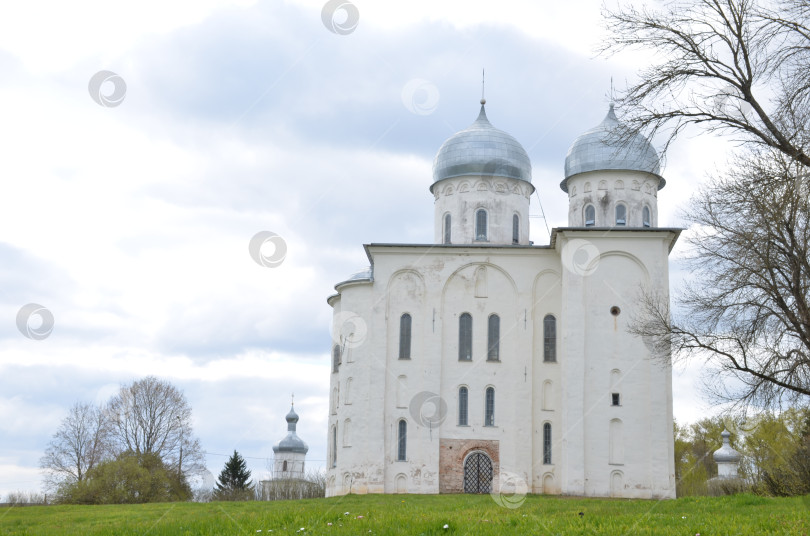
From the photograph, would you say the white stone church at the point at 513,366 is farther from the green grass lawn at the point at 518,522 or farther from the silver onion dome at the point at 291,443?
the silver onion dome at the point at 291,443

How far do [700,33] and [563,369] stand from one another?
1888cm

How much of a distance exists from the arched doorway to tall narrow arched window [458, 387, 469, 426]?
1171 mm

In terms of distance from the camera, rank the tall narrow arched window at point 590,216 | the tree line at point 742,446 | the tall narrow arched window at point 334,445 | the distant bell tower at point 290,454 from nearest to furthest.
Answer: the tall narrow arched window at point 334,445, the tall narrow arched window at point 590,216, the tree line at point 742,446, the distant bell tower at point 290,454

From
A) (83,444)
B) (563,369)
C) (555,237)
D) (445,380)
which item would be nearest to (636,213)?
(555,237)

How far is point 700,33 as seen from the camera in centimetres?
1184

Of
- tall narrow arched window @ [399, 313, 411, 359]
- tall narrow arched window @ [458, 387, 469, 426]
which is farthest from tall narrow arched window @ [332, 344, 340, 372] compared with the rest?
tall narrow arched window @ [458, 387, 469, 426]

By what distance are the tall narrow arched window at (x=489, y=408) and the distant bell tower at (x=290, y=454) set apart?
3753 cm

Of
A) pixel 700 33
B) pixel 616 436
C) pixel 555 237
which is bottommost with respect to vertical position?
pixel 616 436

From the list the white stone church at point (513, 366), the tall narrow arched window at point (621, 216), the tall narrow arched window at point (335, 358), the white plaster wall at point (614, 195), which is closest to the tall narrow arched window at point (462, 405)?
the white stone church at point (513, 366)

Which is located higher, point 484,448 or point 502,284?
point 502,284

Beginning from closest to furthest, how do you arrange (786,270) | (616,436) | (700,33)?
(700,33) → (786,270) → (616,436)

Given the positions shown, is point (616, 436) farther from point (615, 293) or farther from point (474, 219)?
point (474, 219)

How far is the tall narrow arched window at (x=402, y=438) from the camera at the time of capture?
30.2 metres

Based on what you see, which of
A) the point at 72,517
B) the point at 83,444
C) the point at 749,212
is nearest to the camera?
the point at 749,212
